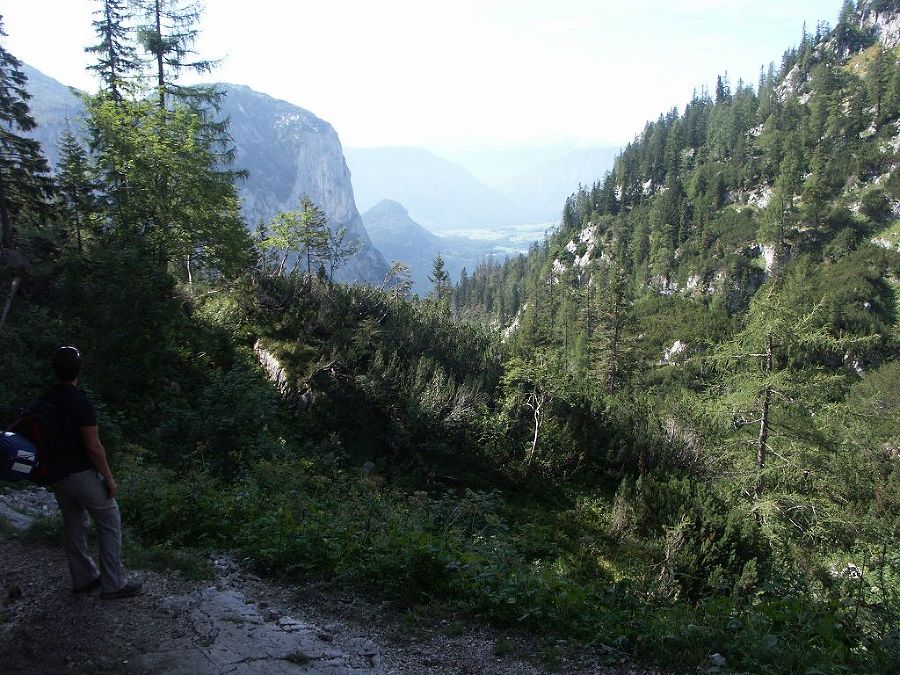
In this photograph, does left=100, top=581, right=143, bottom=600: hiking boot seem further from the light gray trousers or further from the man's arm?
the man's arm

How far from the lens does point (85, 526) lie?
4.10 meters

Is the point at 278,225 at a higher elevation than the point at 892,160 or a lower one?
lower

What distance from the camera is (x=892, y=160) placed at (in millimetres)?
77312

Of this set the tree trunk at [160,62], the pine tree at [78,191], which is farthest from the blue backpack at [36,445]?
the tree trunk at [160,62]

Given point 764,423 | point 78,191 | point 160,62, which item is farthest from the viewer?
point 160,62

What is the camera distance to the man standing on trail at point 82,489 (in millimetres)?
3770

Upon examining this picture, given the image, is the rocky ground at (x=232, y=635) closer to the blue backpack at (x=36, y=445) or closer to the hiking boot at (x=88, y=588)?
the hiking boot at (x=88, y=588)

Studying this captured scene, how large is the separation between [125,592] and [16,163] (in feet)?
66.7

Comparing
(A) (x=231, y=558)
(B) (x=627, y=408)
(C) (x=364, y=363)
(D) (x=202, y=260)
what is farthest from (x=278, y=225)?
(A) (x=231, y=558)

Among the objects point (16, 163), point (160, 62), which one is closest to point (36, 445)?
point (16, 163)

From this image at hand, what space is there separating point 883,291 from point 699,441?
6015cm

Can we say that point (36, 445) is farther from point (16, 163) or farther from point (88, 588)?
point (16, 163)

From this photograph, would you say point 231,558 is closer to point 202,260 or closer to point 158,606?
point 158,606

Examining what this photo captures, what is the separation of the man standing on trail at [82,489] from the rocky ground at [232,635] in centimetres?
15
